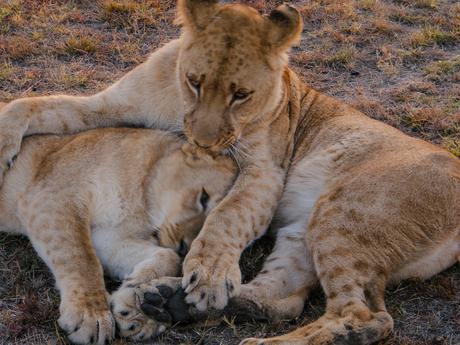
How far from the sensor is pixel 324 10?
5.76 meters

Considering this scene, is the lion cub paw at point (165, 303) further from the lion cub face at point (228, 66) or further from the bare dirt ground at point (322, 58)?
the lion cub face at point (228, 66)

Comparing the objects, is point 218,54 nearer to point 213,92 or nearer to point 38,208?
point 213,92

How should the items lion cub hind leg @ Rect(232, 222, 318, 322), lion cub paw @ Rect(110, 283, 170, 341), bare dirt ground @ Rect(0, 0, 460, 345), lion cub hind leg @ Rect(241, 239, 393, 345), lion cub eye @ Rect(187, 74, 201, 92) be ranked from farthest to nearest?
lion cub eye @ Rect(187, 74, 201, 92) → bare dirt ground @ Rect(0, 0, 460, 345) → lion cub hind leg @ Rect(232, 222, 318, 322) → lion cub paw @ Rect(110, 283, 170, 341) → lion cub hind leg @ Rect(241, 239, 393, 345)

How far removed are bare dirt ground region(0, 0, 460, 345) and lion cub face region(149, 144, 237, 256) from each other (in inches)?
11.7

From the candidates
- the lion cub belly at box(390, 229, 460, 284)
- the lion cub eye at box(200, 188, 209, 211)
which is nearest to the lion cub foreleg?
the lion cub eye at box(200, 188, 209, 211)

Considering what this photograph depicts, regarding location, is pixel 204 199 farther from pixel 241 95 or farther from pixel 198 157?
pixel 241 95

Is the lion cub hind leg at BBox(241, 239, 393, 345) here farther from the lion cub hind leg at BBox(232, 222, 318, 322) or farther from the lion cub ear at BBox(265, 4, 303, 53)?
the lion cub ear at BBox(265, 4, 303, 53)

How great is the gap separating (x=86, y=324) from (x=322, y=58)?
300cm

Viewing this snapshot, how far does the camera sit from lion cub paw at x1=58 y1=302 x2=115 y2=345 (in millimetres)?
2586

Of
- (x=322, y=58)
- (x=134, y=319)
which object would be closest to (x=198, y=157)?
(x=134, y=319)

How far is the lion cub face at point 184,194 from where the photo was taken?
3127 millimetres

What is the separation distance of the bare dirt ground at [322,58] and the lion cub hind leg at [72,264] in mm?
165

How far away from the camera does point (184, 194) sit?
10.3 feet

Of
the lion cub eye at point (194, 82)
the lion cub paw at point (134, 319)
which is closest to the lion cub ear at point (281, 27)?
the lion cub eye at point (194, 82)
